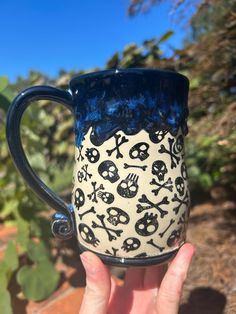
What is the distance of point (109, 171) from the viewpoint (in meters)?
0.68

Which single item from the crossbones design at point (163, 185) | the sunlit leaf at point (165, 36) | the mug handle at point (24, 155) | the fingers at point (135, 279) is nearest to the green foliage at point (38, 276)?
the fingers at point (135, 279)

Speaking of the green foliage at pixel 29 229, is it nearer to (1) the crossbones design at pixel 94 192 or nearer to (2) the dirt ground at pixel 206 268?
(2) the dirt ground at pixel 206 268

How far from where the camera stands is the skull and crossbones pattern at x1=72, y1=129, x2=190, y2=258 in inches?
26.5

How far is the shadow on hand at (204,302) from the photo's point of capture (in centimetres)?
108

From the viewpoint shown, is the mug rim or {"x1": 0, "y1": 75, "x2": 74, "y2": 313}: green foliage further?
{"x1": 0, "y1": 75, "x2": 74, "y2": 313}: green foliage

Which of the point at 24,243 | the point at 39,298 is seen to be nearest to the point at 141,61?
the point at 24,243

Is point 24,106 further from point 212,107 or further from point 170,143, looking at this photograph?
point 212,107

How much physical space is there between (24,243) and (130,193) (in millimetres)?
762

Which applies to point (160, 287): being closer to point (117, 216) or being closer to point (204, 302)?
point (117, 216)

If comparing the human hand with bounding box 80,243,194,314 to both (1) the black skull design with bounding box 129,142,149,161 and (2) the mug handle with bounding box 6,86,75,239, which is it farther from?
(1) the black skull design with bounding box 129,142,149,161

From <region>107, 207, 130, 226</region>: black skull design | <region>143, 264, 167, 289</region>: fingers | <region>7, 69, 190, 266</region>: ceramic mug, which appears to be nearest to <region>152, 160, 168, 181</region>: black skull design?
<region>7, 69, 190, 266</region>: ceramic mug

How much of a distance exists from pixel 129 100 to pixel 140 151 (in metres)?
0.10

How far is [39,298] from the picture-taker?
1.21 metres

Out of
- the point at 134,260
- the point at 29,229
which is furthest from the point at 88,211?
the point at 29,229
